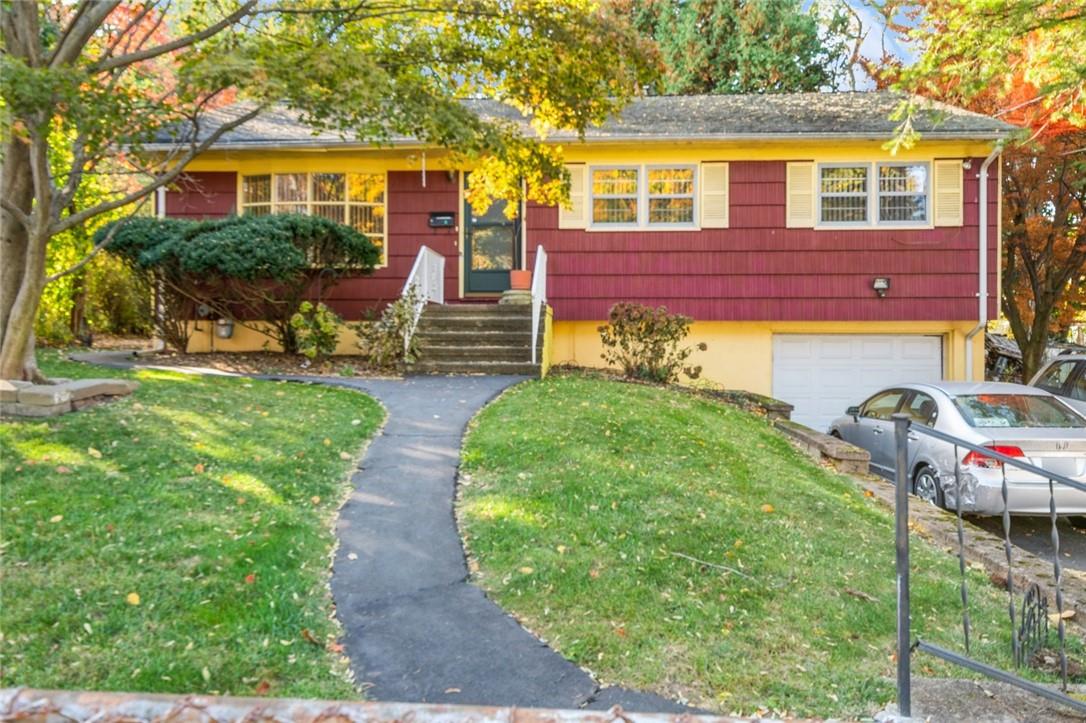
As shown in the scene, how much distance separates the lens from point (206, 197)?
13.0 meters

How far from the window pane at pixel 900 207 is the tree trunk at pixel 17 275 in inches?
484

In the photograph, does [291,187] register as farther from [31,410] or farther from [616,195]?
[31,410]

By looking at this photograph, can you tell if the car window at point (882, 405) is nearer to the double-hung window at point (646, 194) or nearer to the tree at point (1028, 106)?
the tree at point (1028, 106)

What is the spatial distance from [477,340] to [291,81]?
5606mm

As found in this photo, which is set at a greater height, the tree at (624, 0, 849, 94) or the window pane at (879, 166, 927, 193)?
the tree at (624, 0, 849, 94)

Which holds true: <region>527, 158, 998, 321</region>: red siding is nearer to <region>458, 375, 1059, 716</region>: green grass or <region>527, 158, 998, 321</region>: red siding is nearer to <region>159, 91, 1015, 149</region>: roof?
<region>159, 91, 1015, 149</region>: roof

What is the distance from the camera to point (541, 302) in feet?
36.3

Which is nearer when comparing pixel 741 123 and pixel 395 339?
pixel 395 339

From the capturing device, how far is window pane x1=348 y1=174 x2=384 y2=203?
13062mm

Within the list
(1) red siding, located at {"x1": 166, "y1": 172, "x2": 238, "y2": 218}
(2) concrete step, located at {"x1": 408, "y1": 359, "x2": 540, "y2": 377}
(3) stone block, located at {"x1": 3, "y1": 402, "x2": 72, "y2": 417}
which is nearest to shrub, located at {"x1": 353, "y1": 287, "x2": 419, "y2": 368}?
(2) concrete step, located at {"x1": 408, "y1": 359, "x2": 540, "y2": 377}

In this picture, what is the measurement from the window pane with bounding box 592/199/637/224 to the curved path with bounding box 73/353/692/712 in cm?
760

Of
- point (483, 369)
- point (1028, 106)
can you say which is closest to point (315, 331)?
point (483, 369)

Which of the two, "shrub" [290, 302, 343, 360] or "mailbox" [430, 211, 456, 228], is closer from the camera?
"shrub" [290, 302, 343, 360]

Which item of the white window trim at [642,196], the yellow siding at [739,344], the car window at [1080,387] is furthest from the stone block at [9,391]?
the car window at [1080,387]
